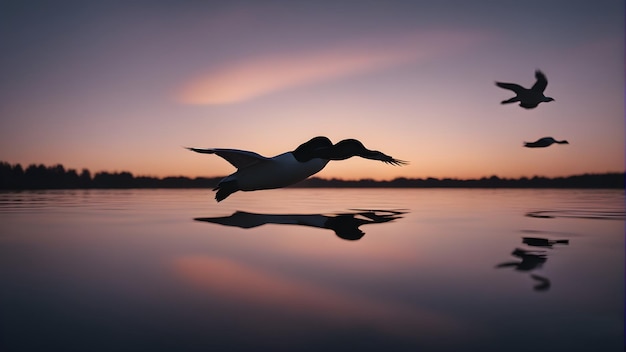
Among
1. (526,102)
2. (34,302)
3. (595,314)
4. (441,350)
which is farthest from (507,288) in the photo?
(526,102)

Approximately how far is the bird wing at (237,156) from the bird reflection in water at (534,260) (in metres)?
6.76

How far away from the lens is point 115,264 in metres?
8.26

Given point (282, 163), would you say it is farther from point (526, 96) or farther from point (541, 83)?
point (541, 83)

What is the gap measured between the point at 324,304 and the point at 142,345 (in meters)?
2.17

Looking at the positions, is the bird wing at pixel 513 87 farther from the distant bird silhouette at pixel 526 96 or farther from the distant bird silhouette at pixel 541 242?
the distant bird silhouette at pixel 541 242

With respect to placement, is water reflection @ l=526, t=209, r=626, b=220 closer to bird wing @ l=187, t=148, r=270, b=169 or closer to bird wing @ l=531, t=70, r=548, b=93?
bird wing @ l=531, t=70, r=548, b=93

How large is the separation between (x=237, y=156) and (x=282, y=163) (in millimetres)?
1280

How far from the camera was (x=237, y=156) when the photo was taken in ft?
42.1

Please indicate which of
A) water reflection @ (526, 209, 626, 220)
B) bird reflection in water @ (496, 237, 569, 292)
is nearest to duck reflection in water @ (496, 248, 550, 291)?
bird reflection in water @ (496, 237, 569, 292)

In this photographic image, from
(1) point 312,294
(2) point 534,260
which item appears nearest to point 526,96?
(2) point 534,260

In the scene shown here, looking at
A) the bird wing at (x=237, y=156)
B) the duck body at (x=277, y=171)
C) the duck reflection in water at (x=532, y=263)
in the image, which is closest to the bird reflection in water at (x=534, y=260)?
the duck reflection in water at (x=532, y=263)

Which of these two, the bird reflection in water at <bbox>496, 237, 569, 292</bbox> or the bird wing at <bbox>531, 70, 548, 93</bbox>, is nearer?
the bird reflection in water at <bbox>496, 237, 569, 292</bbox>

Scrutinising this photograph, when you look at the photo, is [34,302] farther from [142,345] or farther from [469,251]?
[469,251]

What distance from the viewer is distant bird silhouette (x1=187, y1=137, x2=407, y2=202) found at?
11.8 metres
